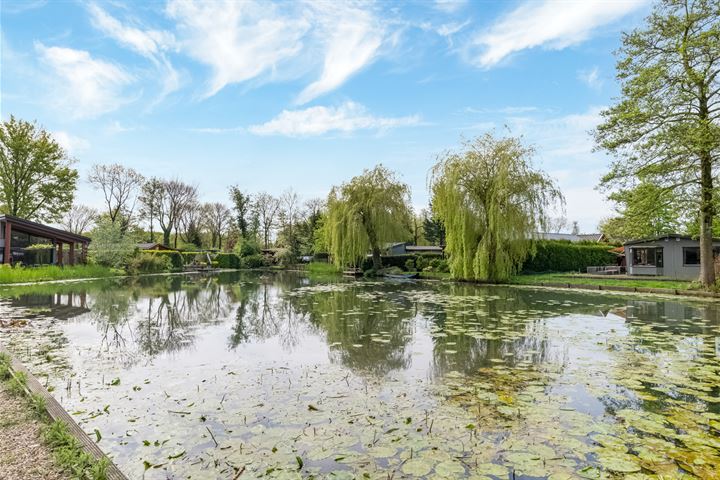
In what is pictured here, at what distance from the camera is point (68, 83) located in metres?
10.3

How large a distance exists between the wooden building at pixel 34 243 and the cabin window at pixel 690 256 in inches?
1427

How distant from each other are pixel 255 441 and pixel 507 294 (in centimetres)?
1358

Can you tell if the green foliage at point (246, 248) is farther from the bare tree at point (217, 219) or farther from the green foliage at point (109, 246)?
the green foliage at point (109, 246)

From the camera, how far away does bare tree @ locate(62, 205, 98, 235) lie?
47.9 metres

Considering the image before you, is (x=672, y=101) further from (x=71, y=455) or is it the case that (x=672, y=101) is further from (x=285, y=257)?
(x=285, y=257)

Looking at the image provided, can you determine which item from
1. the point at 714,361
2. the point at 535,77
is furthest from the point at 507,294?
the point at 714,361

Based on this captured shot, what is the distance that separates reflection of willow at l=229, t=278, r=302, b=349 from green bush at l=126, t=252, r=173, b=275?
17.2m

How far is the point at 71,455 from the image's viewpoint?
2814 millimetres

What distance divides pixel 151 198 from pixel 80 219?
11.9 m

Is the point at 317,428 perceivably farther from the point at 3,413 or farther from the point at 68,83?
the point at 68,83

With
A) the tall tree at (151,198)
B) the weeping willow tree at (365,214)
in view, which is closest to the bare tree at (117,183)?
the tall tree at (151,198)

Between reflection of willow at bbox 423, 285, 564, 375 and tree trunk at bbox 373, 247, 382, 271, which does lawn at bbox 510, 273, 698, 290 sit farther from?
tree trunk at bbox 373, 247, 382, 271

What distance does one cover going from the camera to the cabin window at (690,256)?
65.8ft

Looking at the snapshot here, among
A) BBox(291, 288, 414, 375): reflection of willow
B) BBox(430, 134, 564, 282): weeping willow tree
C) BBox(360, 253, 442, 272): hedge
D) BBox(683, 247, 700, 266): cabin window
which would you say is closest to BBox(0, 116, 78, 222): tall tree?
BBox(360, 253, 442, 272): hedge
